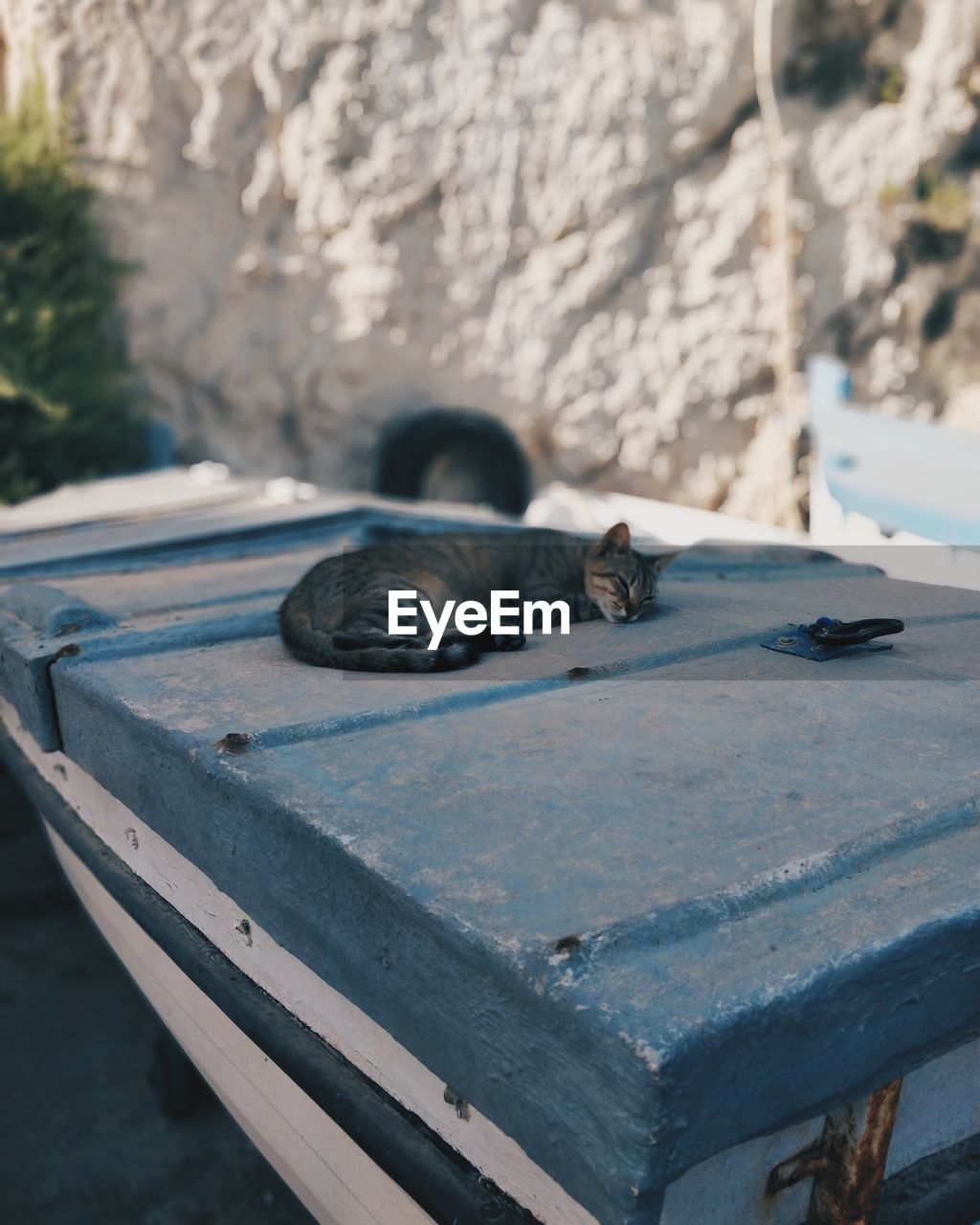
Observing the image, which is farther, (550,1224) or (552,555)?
(552,555)

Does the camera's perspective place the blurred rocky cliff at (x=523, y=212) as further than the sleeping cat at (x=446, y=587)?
Yes

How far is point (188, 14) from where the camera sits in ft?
23.7

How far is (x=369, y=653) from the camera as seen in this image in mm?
1930

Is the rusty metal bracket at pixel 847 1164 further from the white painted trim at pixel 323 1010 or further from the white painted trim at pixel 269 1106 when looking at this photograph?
the white painted trim at pixel 269 1106

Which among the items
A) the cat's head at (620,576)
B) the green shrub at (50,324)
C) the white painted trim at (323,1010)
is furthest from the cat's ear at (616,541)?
the green shrub at (50,324)

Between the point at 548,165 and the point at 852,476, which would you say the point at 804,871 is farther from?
the point at 548,165

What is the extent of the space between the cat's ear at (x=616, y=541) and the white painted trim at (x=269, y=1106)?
1.39 meters

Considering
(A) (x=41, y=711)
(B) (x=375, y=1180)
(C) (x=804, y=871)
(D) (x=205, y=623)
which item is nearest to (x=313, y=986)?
(B) (x=375, y=1180)

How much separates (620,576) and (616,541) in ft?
0.84

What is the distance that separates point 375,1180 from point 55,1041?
68.9 inches

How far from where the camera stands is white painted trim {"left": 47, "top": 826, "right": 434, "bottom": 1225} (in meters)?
1.38

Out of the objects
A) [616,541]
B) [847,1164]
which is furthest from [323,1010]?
[616,541]

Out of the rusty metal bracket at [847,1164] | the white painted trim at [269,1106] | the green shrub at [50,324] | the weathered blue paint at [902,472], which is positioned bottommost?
the white painted trim at [269,1106]

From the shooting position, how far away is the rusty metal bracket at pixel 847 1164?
113cm
